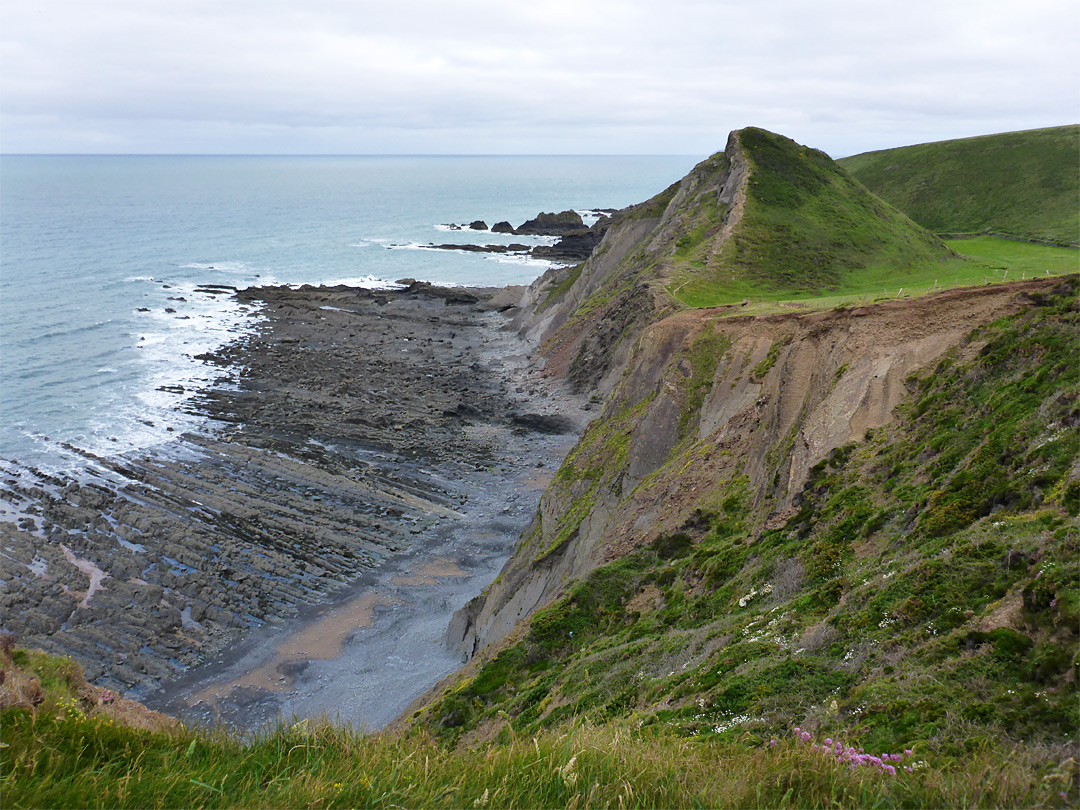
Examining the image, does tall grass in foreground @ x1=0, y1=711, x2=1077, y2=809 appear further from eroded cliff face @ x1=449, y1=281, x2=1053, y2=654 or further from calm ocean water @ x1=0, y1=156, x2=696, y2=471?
calm ocean water @ x1=0, y1=156, x2=696, y2=471

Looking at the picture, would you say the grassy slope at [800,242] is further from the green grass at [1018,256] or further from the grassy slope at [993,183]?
the grassy slope at [993,183]

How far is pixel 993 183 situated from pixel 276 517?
9115cm

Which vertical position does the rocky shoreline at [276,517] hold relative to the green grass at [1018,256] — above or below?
below

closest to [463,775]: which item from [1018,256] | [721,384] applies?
[721,384]

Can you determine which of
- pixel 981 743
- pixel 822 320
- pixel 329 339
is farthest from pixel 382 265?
pixel 981 743

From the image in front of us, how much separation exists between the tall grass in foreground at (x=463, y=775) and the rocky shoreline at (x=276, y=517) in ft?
56.8

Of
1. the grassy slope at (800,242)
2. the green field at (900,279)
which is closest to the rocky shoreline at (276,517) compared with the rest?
the green field at (900,279)

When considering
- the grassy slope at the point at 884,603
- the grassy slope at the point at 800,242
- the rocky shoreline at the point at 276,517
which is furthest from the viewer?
the grassy slope at the point at 800,242

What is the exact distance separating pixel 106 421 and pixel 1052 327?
53.3 meters

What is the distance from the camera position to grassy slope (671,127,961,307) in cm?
4888

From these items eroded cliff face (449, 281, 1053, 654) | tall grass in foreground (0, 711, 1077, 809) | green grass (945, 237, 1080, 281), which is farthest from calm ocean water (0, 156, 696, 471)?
green grass (945, 237, 1080, 281)

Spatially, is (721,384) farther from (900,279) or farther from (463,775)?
(900,279)

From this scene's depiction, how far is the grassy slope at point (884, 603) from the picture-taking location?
898cm

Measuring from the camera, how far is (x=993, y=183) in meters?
87.4
